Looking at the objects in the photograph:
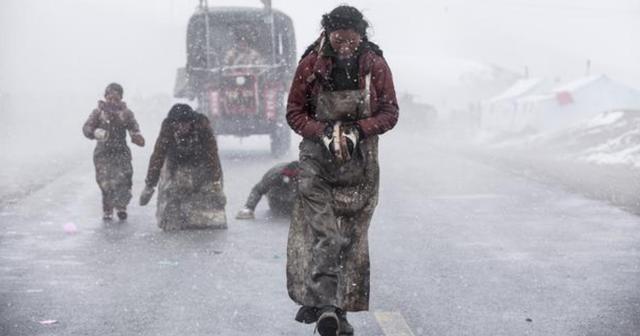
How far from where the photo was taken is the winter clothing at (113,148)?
1086 centimetres

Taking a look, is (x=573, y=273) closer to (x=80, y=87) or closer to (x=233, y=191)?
(x=233, y=191)

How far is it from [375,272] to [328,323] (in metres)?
2.88

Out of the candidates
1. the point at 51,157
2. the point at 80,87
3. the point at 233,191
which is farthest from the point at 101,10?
the point at 233,191

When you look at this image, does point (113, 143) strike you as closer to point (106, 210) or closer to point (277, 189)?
point (106, 210)

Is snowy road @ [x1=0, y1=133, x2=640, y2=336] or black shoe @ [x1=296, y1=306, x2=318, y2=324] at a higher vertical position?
black shoe @ [x1=296, y1=306, x2=318, y2=324]

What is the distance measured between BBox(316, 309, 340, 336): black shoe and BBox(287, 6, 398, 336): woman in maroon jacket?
2.8 inches

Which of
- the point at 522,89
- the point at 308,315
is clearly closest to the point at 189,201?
the point at 308,315

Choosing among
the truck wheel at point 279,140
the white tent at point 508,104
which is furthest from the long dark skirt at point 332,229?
the white tent at point 508,104

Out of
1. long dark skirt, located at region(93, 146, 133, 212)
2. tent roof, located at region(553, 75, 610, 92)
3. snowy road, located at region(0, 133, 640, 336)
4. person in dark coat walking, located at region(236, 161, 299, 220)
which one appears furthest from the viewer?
tent roof, located at region(553, 75, 610, 92)

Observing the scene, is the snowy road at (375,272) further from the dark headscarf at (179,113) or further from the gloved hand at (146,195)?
the dark headscarf at (179,113)

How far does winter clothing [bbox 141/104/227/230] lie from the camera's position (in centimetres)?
1000

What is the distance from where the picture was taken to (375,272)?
7.73 metres

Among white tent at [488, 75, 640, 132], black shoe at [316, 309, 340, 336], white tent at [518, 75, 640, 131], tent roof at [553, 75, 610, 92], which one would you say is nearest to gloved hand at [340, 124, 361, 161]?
black shoe at [316, 309, 340, 336]

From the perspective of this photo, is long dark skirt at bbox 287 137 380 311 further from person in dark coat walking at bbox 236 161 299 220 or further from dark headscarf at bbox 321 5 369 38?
person in dark coat walking at bbox 236 161 299 220
